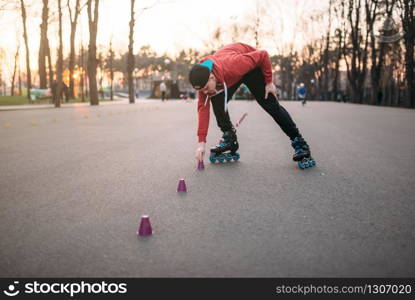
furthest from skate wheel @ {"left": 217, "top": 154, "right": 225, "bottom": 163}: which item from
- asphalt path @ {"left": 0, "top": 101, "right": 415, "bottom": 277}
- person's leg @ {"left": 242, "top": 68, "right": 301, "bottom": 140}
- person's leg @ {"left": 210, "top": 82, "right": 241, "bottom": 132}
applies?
person's leg @ {"left": 242, "top": 68, "right": 301, "bottom": 140}

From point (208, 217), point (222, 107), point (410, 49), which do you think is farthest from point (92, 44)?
point (208, 217)

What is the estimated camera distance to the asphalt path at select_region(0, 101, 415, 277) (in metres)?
2.26

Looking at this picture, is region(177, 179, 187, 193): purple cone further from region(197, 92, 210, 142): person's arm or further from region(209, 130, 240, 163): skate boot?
region(209, 130, 240, 163): skate boot

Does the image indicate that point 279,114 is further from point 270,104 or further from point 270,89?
point 270,89

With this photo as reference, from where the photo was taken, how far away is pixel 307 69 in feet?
238

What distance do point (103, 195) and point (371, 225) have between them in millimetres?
2307

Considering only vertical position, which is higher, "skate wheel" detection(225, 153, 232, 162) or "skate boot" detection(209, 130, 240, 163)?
"skate boot" detection(209, 130, 240, 163)

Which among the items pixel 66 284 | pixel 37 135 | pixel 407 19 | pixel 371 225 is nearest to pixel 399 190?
pixel 371 225

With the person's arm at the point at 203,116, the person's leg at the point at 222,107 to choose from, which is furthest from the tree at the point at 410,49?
the person's arm at the point at 203,116

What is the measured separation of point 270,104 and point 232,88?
25.5 inches

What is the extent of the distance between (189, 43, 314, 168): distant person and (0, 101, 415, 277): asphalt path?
0.99 feet

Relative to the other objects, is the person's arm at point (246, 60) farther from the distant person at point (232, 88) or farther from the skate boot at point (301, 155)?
the skate boot at point (301, 155)

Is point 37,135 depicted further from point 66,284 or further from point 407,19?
point 407,19

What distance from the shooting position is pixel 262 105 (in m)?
5.30
